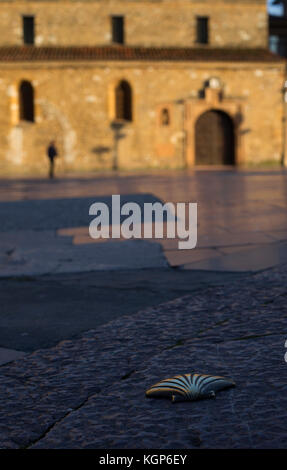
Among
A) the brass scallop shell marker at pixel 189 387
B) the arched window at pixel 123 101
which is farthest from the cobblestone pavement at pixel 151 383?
the arched window at pixel 123 101

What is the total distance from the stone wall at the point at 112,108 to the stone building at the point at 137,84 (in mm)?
51

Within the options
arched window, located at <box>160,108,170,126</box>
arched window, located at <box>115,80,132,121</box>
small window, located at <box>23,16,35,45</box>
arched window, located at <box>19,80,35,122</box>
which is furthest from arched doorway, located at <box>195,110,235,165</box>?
small window, located at <box>23,16,35,45</box>

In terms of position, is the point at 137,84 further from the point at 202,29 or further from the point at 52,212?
the point at 52,212

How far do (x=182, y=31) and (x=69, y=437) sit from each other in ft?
114

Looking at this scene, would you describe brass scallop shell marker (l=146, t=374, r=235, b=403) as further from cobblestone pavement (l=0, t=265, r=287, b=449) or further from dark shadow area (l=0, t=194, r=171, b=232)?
dark shadow area (l=0, t=194, r=171, b=232)

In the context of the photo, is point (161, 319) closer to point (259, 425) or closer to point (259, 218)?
point (259, 425)

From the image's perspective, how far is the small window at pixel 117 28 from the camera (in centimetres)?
3519

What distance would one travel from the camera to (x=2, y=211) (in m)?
13.4

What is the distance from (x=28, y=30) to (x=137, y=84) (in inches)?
264

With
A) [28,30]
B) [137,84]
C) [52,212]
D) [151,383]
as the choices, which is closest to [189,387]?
[151,383]

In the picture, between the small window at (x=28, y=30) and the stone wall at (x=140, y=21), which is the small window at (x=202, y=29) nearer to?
the stone wall at (x=140, y=21)

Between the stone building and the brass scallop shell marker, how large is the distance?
31231 mm

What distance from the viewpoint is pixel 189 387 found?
289cm

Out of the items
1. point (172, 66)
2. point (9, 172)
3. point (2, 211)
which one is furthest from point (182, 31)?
point (2, 211)
